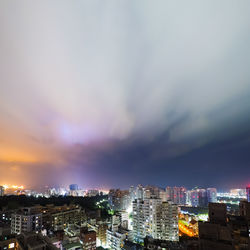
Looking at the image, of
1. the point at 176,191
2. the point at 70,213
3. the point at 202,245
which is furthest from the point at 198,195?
the point at 202,245

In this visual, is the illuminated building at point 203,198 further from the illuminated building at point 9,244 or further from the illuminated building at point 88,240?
the illuminated building at point 9,244

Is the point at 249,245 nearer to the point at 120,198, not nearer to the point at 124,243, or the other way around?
the point at 124,243

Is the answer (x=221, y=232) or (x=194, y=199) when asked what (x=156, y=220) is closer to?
(x=221, y=232)

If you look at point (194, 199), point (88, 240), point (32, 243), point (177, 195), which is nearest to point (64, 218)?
point (88, 240)

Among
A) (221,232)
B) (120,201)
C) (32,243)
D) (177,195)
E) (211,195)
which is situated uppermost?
(221,232)

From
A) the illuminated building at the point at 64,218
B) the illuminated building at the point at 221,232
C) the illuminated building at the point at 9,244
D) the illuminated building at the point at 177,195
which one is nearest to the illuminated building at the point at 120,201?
the illuminated building at the point at 64,218

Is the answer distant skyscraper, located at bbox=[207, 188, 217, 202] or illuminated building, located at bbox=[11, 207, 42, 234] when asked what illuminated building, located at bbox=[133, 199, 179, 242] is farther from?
distant skyscraper, located at bbox=[207, 188, 217, 202]

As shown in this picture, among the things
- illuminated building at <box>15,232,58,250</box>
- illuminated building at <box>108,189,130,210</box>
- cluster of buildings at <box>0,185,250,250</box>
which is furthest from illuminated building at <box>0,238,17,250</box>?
illuminated building at <box>108,189,130,210</box>
